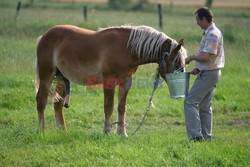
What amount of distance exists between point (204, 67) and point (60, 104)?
2921 millimetres

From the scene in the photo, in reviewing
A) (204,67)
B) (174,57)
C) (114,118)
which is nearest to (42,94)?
(114,118)

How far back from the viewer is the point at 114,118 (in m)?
9.48

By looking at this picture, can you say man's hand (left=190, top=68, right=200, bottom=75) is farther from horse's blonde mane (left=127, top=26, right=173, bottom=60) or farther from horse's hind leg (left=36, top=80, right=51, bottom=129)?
horse's hind leg (left=36, top=80, right=51, bottom=129)

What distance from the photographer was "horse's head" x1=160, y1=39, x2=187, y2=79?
23.8 ft

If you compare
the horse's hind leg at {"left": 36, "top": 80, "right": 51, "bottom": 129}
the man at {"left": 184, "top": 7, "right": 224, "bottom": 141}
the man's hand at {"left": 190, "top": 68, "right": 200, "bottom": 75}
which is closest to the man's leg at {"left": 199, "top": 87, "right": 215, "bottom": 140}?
the man at {"left": 184, "top": 7, "right": 224, "bottom": 141}

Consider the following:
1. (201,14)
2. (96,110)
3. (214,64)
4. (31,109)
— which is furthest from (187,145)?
(31,109)

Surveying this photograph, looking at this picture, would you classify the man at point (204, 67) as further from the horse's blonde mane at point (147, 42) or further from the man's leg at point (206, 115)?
the horse's blonde mane at point (147, 42)

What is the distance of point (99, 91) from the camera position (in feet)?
36.6

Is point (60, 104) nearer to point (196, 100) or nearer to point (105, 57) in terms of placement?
point (105, 57)

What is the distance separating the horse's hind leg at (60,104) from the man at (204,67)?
8.23 feet

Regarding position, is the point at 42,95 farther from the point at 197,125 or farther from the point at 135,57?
the point at 197,125

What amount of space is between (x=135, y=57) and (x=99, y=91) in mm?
3586

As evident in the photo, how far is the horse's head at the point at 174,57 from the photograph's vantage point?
7.25m

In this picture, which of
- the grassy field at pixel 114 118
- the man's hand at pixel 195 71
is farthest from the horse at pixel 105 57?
the grassy field at pixel 114 118
